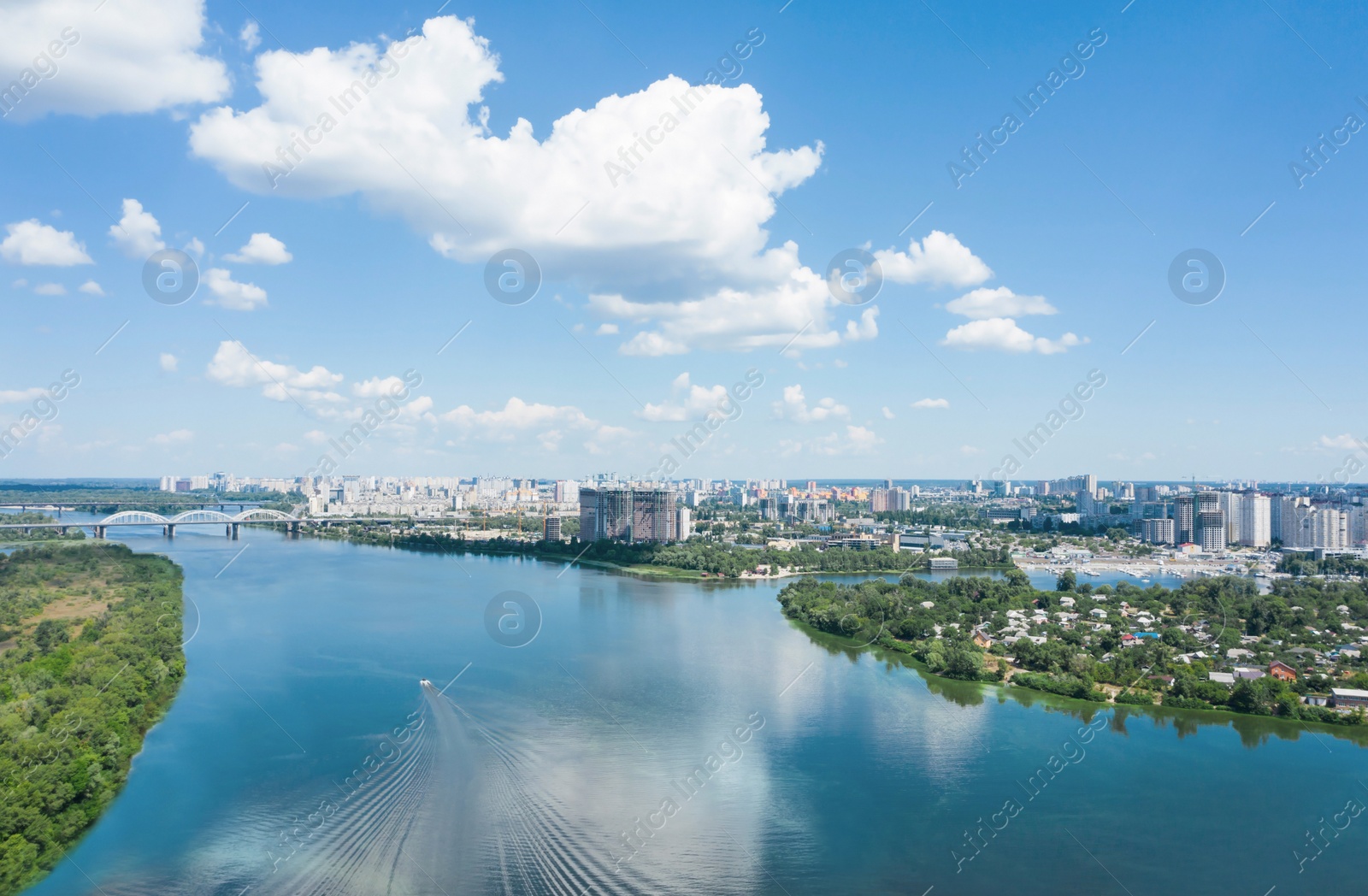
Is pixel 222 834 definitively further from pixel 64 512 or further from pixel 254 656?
pixel 64 512

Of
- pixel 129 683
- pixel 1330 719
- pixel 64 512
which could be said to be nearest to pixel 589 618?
pixel 129 683

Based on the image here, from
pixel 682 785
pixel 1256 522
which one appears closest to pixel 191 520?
pixel 682 785

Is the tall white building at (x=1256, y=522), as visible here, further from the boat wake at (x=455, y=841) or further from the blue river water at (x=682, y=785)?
the boat wake at (x=455, y=841)

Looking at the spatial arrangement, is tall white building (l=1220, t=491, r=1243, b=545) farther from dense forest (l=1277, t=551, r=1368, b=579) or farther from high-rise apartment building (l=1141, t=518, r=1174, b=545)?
dense forest (l=1277, t=551, r=1368, b=579)

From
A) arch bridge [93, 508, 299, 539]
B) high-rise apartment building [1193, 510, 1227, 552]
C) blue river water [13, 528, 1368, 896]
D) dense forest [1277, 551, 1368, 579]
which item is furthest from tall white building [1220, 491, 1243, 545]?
arch bridge [93, 508, 299, 539]

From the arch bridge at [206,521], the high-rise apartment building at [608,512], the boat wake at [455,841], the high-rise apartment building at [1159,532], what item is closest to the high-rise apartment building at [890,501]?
the high-rise apartment building at [1159,532]
